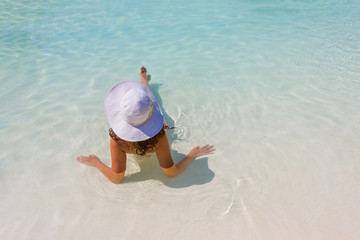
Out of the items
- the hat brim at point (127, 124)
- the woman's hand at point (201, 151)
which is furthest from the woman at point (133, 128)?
the woman's hand at point (201, 151)

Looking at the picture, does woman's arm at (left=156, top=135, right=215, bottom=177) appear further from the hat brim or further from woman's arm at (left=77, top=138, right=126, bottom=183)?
woman's arm at (left=77, top=138, right=126, bottom=183)

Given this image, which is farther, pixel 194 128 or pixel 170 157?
pixel 194 128

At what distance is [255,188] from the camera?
8.40ft

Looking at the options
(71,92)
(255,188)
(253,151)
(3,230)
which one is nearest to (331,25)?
(253,151)

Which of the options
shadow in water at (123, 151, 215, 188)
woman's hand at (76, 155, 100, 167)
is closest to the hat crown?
shadow in water at (123, 151, 215, 188)

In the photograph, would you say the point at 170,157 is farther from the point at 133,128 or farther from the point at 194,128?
the point at 194,128

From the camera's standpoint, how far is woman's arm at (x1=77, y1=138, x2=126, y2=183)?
2465 millimetres

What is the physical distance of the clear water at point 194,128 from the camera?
231 centimetres

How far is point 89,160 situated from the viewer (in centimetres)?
287

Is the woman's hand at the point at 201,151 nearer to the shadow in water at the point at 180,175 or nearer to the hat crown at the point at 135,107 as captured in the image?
the shadow in water at the point at 180,175

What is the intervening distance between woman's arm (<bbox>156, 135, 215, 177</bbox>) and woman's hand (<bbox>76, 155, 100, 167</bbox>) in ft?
2.56

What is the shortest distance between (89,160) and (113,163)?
503 millimetres

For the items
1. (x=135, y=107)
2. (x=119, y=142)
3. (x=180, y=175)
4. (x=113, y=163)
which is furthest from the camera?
(x=180, y=175)

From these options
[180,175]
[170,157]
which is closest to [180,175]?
[180,175]
